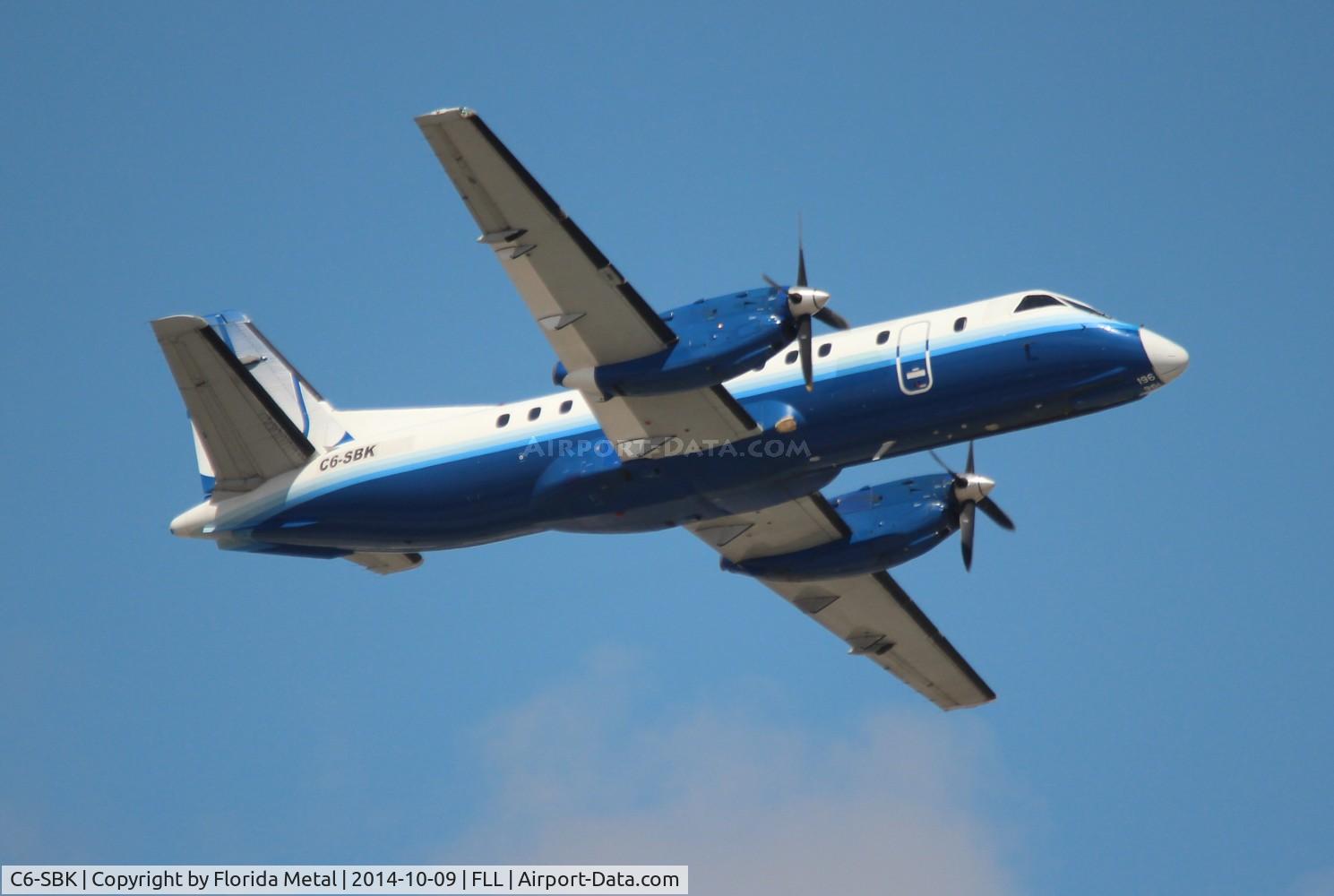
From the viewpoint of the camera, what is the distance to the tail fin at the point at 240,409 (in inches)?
930

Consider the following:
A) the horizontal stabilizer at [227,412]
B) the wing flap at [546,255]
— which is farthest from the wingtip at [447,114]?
the horizontal stabilizer at [227,412]

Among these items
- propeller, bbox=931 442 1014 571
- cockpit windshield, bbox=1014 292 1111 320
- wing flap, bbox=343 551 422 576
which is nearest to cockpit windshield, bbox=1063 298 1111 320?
cockpit windshield, bbox=1014 292 1111 320

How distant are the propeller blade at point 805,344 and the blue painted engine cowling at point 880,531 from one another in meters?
4.27

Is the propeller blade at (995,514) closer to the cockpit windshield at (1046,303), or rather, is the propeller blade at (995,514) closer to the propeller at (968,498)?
the propeller at (968,498)

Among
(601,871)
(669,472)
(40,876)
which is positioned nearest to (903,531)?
(669,472)

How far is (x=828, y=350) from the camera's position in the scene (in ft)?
73.9

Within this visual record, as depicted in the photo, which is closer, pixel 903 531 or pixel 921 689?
pixel 903 531

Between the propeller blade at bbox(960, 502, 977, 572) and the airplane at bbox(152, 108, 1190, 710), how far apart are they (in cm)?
4

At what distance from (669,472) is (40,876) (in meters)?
10.2

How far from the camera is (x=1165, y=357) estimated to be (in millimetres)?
21625

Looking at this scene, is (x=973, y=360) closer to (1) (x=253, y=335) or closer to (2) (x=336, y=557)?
(2) (x=336, y=557)

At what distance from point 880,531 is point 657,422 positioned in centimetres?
478

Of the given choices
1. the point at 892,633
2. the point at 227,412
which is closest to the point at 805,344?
the point at 892,633

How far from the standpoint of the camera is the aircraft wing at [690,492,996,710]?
2572 centimetres
